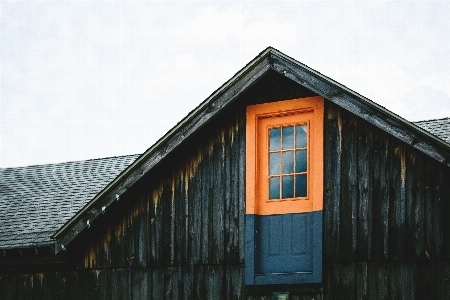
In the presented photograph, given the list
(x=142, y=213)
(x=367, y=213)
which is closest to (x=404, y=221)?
(x=367, y=213)

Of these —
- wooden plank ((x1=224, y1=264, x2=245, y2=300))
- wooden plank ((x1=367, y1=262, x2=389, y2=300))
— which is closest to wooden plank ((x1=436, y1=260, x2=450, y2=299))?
wooden plank ((x1=367, y1=262, x2=389, y2=300))

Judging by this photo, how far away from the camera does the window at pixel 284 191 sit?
39.2 ft

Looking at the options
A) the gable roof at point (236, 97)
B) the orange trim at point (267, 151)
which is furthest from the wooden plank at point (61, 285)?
the orange trim at point (267, 151)

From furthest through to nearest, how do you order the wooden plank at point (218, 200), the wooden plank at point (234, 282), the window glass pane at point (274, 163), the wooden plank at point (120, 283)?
the wooden plank at point (120, 283) → the wooden plank at point (218, 200) → the window glass pane at point (274, 163) → the wooden plank at point (234, 282)

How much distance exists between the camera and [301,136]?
12.4 metres

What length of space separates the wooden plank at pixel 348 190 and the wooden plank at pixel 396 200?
55cm

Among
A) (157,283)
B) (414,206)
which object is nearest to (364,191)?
(414,206)

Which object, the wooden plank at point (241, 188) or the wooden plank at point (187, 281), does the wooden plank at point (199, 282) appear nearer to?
the wooden plank at point (187, 281)

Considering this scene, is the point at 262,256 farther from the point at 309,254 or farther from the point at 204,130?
the point at 204,130

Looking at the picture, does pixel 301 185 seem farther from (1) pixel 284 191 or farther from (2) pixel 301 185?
(1) pixel 284 191

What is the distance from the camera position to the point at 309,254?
11.9m

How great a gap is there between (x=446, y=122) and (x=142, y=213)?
603 centimetres

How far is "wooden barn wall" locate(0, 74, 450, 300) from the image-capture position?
11164 mm

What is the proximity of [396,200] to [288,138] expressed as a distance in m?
2.10
